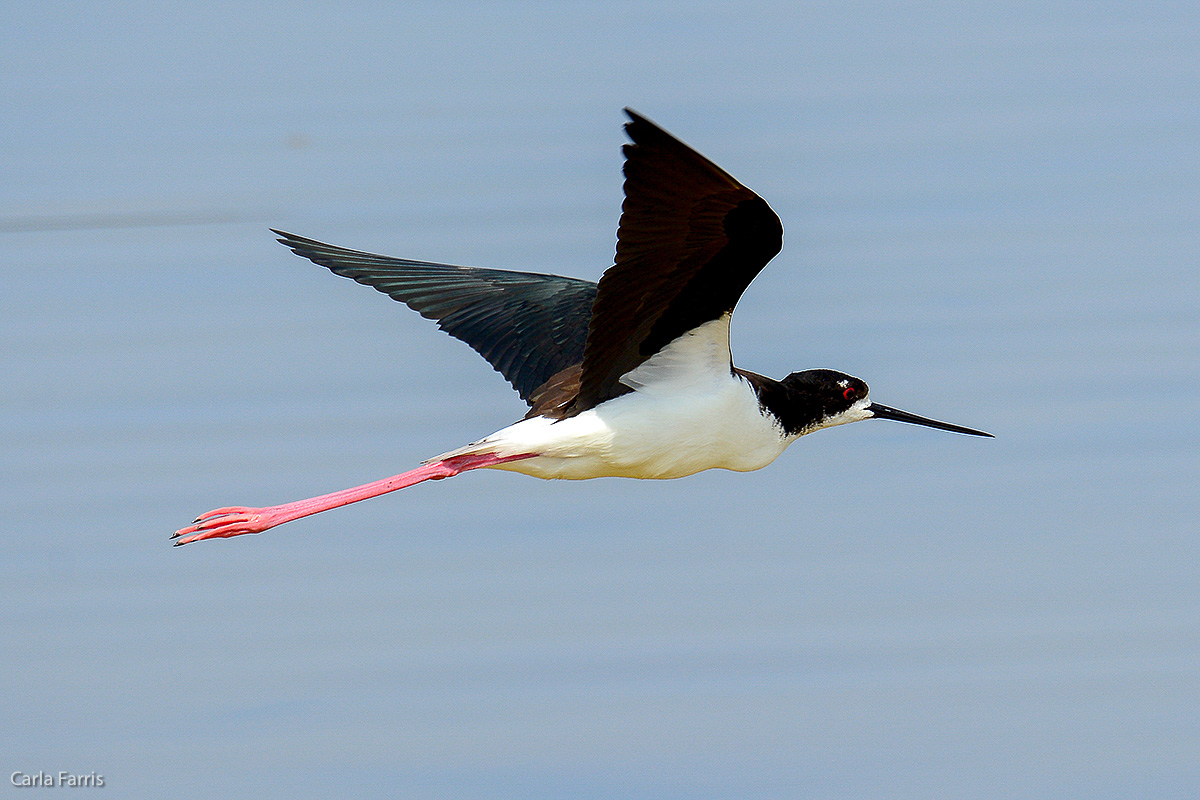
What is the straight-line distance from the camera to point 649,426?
5648 millimetres

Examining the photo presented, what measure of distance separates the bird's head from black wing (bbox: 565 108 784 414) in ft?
2.79

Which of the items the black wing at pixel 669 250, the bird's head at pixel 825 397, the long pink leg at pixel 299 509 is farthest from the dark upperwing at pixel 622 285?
the bird's head at pixel 825 397

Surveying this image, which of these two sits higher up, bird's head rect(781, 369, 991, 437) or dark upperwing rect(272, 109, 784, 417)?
dark upperwing rect(272, 109, 784, 417)

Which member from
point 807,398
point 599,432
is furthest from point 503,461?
point 807,398

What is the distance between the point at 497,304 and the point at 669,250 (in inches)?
72.3

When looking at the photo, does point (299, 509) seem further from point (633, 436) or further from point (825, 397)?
point (825, 397)

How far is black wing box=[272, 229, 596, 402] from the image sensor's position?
6441 mm

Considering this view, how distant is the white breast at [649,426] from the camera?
5633mm

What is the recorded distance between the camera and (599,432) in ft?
18.5

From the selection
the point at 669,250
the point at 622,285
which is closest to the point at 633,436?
the point at 622,285

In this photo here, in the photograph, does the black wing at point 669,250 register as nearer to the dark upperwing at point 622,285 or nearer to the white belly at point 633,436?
the dark upperwing at point 622,285

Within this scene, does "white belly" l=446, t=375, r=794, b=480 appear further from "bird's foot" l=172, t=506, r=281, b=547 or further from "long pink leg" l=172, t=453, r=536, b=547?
"bird's foot" l=172, t=506, r=281, b=547

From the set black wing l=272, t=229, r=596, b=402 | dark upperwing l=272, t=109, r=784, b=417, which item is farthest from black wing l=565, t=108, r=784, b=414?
black wing l=272, t=229, r=596, b=402

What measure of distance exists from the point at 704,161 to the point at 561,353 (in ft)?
6.63
